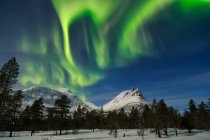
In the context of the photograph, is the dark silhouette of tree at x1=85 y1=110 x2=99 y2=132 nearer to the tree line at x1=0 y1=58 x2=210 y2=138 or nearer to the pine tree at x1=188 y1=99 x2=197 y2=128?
the tree line at x1=0 y1=58 x2=210 y2=138

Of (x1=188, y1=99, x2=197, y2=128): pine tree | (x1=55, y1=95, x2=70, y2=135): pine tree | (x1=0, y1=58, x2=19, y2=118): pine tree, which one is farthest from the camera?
(x1=188, y1=99, x2=197, y2=128): pine tree

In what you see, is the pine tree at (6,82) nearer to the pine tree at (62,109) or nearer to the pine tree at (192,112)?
the pine tree at (62,109)

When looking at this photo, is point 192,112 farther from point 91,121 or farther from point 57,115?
point 57,115

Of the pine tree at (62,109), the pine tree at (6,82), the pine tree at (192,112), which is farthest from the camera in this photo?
the pine tree at (192,112)

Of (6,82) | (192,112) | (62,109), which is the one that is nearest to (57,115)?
(62,109)

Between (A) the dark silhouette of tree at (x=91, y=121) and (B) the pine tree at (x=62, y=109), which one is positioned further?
(A) the dark silhouette of tree at (x=91, y=121)

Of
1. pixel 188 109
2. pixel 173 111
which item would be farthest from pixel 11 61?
pixel 188 109

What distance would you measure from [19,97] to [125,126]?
222 ft

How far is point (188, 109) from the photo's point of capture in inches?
3821

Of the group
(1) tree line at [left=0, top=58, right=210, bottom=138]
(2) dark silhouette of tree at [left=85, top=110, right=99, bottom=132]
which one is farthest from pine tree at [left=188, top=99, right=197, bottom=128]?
(2) dark silhouette of tree at [left=85, top=110, right=99, bottom=132]

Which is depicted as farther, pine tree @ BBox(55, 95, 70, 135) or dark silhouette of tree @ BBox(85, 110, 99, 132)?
dark silhouette of tree @ BBox(85, 110, 99, 132)

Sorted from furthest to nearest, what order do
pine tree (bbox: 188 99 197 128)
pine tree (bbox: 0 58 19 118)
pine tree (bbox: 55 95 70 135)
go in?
pine tree (bbox: 188 99 197 128), pine tree (bbox: 55 95 70 135), pine tree (bbox: 0 58 19 118)

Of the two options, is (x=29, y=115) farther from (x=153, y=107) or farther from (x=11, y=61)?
(x=153, y=107)

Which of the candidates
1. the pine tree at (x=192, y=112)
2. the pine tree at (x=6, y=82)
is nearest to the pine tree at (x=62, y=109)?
the pine tree at (x=6, y=82)
